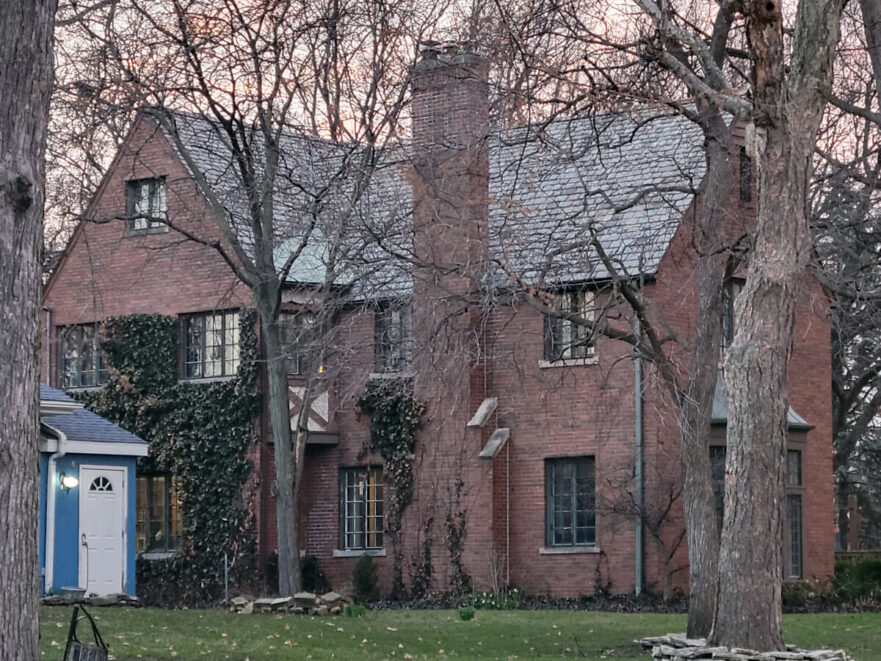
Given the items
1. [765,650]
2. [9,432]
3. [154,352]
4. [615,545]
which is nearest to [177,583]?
[154,352]

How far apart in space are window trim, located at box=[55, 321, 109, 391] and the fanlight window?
19.4 feet

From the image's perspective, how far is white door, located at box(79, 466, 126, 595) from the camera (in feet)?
91.0

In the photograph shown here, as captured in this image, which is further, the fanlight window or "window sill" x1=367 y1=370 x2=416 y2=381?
"window sill" x1=367 y1=370 x2=416 y2=381

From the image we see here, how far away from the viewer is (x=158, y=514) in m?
33.7

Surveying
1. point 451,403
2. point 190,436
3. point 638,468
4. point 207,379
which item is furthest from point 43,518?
point 638,468

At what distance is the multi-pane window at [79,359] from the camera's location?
113ft

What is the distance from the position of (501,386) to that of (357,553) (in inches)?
184

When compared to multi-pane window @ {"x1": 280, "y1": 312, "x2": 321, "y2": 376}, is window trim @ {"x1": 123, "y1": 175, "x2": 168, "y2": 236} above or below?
above

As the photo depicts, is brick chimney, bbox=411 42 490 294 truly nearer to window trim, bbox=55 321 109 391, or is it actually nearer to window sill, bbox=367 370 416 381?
window sill, bbox=367 370 416 381

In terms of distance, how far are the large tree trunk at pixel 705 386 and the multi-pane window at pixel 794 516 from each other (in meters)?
12.4

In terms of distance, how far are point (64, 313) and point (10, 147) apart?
25.2 metres

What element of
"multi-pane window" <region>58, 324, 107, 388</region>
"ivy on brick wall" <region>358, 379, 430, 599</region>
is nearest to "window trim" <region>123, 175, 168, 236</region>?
"multi-pane window" <region>58, 324, 107, 388</region>

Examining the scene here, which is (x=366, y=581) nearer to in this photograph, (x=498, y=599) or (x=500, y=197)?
(x=498, y=599)

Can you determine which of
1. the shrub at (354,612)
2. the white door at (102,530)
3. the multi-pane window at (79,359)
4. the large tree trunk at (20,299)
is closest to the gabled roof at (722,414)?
the shrub at (354,612)
